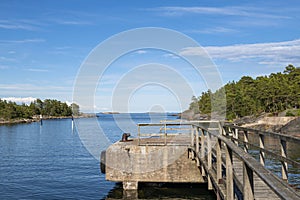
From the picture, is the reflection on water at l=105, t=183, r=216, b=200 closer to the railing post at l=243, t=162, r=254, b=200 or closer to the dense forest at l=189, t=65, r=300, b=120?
the railing post at l=243, t=162, r=254, b=200

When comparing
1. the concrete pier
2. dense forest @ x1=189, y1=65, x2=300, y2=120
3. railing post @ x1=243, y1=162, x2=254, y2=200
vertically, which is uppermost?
dense forest @ x1=189, y1=65, x2=300, y2=120

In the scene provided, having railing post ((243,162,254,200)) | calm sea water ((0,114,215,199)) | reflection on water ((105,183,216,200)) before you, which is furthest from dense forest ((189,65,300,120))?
railing post ((243,162,254,200))

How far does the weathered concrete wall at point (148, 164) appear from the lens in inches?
646

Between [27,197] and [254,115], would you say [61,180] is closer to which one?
[27,197]

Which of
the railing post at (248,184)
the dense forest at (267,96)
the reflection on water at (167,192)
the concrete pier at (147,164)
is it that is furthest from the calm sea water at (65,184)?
the dense forest at (267,96)

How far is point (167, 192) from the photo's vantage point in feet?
56.1

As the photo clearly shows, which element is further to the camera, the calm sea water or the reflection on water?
the calm sea water

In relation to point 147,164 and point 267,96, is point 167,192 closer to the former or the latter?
point 147,164

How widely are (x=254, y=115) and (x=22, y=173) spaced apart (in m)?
69.4

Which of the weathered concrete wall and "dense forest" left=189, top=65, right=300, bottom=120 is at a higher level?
"dense forest" left=189, top=65, right=300, bottom=120

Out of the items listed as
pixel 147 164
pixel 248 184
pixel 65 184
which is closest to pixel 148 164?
pixel 147 164

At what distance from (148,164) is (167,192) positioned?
185 cm

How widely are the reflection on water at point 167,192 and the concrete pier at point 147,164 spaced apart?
497 mm

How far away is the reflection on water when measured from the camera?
1641 centimetres
